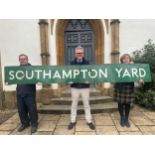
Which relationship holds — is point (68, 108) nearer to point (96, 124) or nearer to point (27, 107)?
point (96, 124)

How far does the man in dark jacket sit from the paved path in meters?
0.15

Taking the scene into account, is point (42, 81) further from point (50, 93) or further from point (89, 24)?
point (89, 24)

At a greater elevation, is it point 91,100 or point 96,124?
point 91,100

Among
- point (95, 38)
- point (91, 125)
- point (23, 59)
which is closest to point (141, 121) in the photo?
point (91, 125)

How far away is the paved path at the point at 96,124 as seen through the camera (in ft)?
10.7

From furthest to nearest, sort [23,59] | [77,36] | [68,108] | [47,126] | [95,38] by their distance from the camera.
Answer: [77,36], [95,38], [68,108], [47,126], [23,59]

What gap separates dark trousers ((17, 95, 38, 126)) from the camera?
3.34 metres

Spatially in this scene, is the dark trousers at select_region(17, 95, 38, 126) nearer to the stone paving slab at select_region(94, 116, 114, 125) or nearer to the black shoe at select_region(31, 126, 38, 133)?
the black shoe at select_region(31, 126, 38, 133)

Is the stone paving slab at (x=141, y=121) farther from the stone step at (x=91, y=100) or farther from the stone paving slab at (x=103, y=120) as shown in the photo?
the stone step at (x=91, y=100)

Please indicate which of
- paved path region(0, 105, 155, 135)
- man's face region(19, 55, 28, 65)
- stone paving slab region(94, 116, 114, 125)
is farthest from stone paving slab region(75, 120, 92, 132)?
man's face region(19, 55, 28, 65)

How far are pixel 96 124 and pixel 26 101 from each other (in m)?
1.49

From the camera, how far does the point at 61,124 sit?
12.1ft

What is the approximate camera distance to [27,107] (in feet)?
11.3

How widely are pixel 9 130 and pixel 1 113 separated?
4.49 feet
